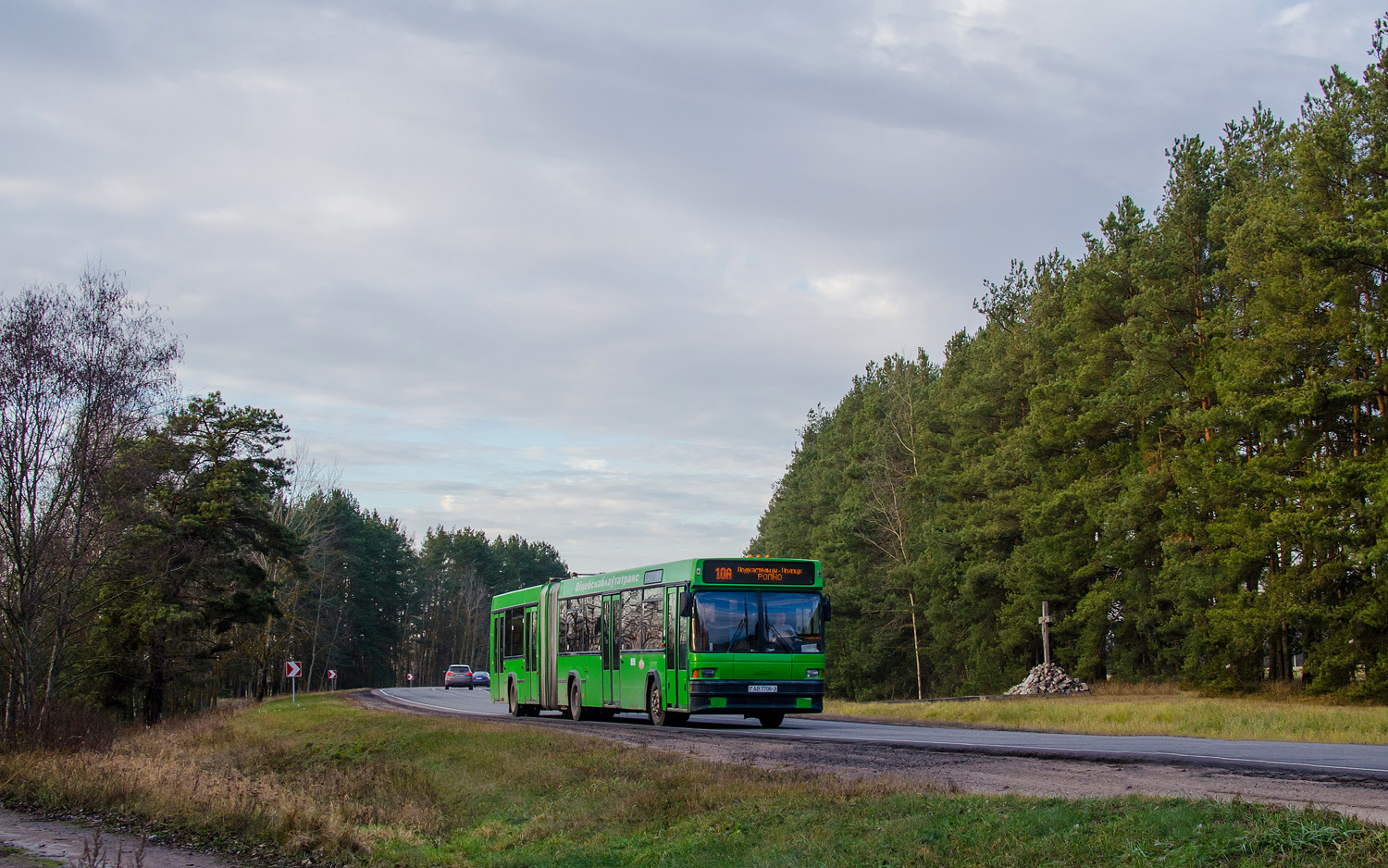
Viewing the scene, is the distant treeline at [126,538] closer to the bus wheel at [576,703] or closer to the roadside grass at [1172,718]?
the bus wheel at [576,703]

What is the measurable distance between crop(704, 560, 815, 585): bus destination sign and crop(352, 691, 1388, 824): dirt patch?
4.79 m

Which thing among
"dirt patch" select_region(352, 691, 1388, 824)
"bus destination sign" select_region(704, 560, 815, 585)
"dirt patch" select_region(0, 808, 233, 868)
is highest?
"bus destination sign" select_region(704, 560, 815, 585)

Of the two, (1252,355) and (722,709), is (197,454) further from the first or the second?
(1252,355)

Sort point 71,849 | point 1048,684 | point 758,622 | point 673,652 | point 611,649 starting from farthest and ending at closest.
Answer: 1. point 1048,684
2. point 611,649
3. point 673,652
4. point 758,622
5. point 71,849

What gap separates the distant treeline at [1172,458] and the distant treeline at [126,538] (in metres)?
28.4

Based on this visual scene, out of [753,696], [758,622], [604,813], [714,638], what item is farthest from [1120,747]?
[714,638]

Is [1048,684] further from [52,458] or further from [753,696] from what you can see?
[52,458]

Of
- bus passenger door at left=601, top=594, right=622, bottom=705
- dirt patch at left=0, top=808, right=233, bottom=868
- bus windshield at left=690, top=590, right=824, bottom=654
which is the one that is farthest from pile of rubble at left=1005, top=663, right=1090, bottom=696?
dirt patch at left=0, top=808, right=233, bottom=868

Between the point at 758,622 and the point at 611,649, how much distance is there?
182 inches

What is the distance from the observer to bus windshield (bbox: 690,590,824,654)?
22.8 meters

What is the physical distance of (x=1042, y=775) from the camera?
1227 cm

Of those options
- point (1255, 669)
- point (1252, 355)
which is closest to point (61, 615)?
point (1252, 355)

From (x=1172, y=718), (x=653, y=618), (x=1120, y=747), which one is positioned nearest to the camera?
(x=1120, y=747)

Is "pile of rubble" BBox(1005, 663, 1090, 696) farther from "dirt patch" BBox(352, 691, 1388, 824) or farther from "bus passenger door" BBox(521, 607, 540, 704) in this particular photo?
"dirt patch" BBox(352, 691, 1388, 824)
